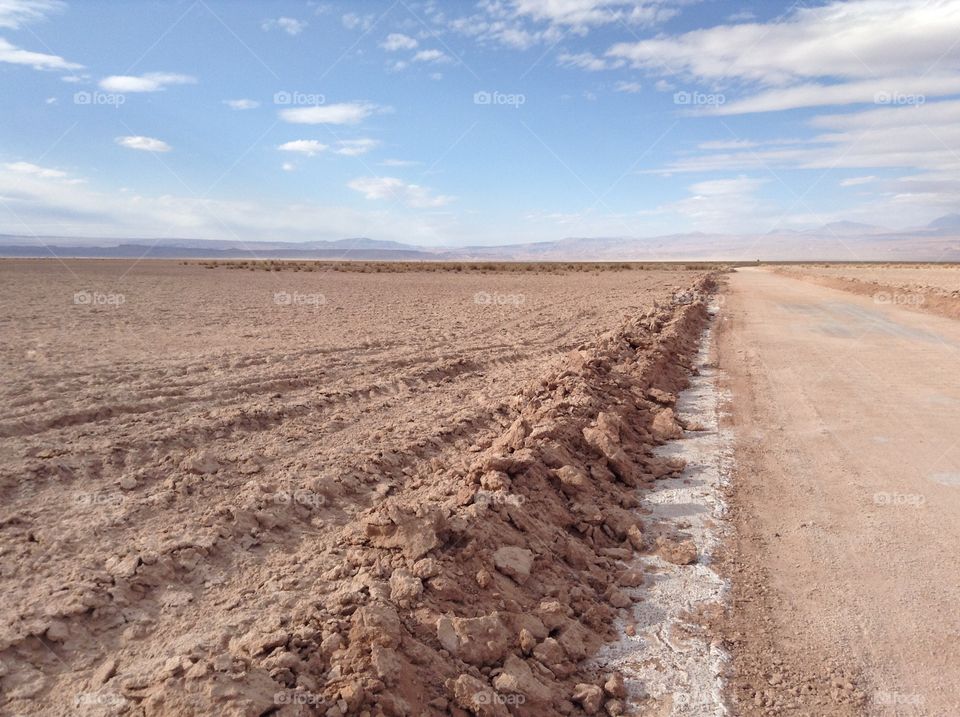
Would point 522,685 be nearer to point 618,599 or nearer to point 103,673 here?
point 618,599

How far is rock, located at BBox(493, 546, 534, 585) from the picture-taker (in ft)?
13.8

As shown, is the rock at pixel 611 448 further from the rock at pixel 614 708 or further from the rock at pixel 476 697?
the rock at pixel 476 697

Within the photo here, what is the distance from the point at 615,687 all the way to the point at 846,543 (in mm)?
2578

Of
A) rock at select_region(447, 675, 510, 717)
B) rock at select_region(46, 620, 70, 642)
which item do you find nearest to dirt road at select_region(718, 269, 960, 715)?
rock at select_region(447, 675, 510, 717)

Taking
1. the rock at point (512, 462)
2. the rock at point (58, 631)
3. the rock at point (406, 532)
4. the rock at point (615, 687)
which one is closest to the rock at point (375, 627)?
the rock at point (406, 532)

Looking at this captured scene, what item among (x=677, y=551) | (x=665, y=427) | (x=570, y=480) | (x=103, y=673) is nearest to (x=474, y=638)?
(x=103, y=673)

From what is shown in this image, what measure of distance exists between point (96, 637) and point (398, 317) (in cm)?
1659

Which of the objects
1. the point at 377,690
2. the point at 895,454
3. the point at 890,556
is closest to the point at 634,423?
the point at 895,454

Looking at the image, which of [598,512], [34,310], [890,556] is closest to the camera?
[890,556]

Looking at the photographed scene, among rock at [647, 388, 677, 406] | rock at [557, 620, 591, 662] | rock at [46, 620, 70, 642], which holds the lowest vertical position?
rock at [557, 620, 591, 662]

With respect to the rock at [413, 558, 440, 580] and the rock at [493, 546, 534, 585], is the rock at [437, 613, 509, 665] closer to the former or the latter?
the rock at [413, 558, 440, 580]

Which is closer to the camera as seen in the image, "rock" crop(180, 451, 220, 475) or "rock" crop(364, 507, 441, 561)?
"rock" crop(364, 507, 441, 561)

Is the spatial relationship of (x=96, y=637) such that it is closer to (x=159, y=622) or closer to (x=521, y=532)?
(x=159, y=622)

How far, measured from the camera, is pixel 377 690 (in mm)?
3014
